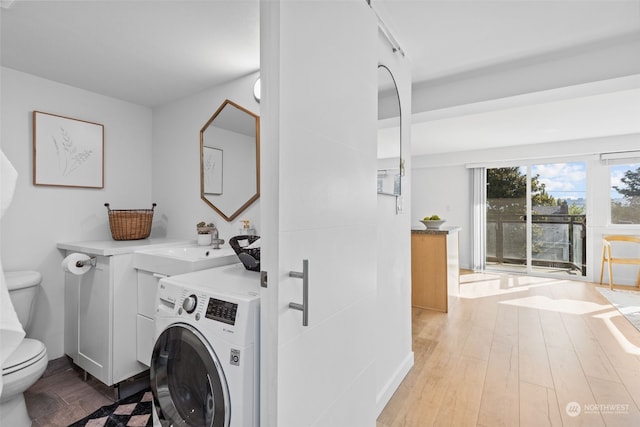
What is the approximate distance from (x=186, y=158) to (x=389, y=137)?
1.74 metres

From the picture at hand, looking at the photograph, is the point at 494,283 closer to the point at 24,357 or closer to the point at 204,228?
the point at 204,228

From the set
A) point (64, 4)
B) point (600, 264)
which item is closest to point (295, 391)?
point (64, 4)

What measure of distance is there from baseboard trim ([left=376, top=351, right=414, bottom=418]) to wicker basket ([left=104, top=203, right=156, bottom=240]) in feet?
7.09

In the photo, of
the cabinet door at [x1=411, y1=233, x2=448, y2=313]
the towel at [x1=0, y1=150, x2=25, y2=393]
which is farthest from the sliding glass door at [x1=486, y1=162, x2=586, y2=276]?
the towel at [x1=0, y1=150, x2=25, y2=393]

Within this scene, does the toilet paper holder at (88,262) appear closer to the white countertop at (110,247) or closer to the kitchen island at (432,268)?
the white countertop at (110,247)

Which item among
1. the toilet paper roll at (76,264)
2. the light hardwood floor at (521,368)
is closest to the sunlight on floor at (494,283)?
the light hardwood floor at (521,368)

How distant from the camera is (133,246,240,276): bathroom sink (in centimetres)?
171

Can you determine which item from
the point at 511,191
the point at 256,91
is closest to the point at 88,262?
the point at 256,91

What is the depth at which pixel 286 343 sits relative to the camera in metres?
0.96

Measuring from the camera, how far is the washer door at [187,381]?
1092mm

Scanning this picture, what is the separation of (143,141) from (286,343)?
2.70m

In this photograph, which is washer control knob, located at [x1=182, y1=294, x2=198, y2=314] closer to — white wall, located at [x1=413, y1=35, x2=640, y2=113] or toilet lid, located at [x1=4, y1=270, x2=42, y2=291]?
toilet lid, located at [x1=4, y1=270, x2=42, y2=291]

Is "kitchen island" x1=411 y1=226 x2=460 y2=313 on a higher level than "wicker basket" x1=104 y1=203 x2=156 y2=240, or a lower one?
lower

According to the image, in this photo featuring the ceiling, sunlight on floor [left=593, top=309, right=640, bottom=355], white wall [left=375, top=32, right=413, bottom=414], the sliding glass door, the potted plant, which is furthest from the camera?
the sliding glass door
